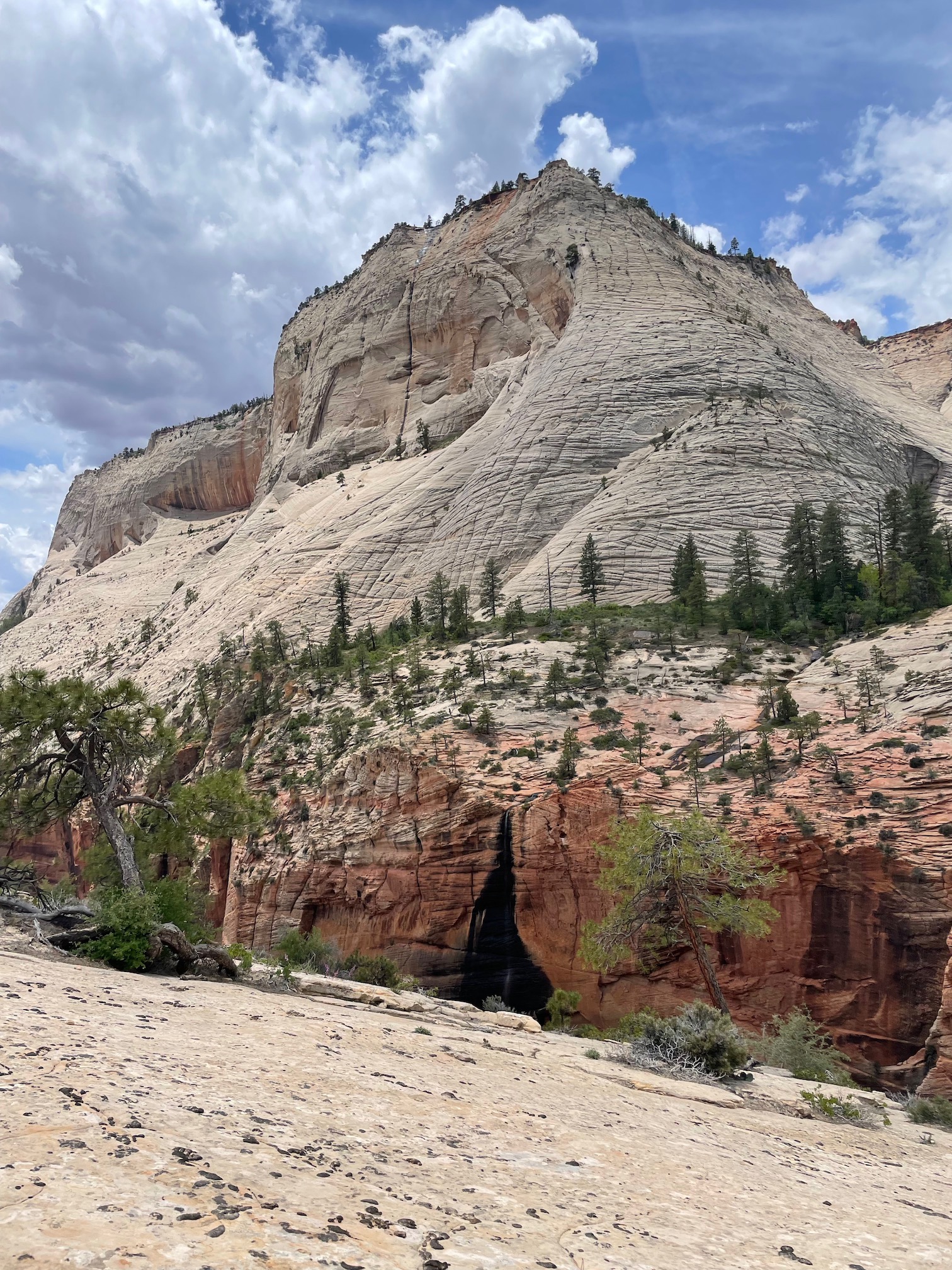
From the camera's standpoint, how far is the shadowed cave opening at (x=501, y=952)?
22.5 meters

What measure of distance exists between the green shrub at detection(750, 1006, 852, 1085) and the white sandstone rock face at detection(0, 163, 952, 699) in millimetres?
25275

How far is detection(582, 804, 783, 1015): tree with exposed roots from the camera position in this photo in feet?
53.2

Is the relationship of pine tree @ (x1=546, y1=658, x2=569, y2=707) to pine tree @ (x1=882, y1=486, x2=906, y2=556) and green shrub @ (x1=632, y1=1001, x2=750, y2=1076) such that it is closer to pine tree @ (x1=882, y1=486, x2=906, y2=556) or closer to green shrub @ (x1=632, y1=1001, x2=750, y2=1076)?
green shrub @ (x1=632, y1=1001, x2=750, y2=1076)

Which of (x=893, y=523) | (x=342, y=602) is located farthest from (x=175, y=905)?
(x=893, y=523)

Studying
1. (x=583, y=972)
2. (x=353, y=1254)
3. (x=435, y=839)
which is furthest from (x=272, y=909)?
(x=353, y=1254)

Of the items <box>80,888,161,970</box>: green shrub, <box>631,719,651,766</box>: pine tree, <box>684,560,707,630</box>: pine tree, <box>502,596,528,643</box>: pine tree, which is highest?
<box>684,560,707,630</box>: pine tree

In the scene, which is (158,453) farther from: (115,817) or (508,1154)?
(508,1154)

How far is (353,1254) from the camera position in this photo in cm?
272

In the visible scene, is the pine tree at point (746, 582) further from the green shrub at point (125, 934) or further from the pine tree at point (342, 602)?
the green shrub at point (125, 934)

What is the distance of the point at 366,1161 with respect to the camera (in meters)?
3.98

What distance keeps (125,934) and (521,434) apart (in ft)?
145

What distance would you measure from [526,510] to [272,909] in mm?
27233

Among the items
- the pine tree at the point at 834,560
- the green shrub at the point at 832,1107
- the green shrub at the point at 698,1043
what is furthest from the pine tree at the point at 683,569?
the green shrub at the point at 832,1107

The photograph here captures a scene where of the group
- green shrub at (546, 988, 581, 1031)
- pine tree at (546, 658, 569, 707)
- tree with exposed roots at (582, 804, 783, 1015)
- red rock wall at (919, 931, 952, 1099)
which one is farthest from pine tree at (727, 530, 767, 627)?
red rock wall at (919, 931, 952, 1099)
